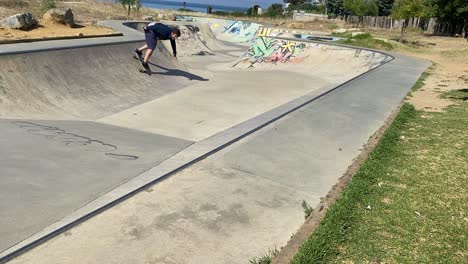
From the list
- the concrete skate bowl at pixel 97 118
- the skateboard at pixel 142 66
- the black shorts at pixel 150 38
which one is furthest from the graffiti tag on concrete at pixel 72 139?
the skateboard at pixel 142 66

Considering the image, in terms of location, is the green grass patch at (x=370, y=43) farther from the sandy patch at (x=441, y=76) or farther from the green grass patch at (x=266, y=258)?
the green grass patch at (x=266, y=258)

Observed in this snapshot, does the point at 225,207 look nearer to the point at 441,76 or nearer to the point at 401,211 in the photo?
the point at 401,211

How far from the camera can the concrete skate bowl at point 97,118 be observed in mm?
4262

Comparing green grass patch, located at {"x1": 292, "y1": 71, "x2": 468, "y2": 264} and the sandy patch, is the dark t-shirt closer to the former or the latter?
the sandy patch

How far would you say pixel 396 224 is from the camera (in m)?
4.26

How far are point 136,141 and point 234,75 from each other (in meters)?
12.5

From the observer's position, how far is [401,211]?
15.0 ft

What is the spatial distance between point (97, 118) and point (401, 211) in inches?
291

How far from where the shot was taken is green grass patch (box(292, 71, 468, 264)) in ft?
12.2

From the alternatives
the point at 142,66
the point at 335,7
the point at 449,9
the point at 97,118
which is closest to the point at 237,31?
the point at 449,9

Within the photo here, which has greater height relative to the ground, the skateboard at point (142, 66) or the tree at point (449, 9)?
the tree at point (449, 9)

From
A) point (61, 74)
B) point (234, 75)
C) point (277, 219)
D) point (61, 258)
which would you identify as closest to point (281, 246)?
point (277, 219)

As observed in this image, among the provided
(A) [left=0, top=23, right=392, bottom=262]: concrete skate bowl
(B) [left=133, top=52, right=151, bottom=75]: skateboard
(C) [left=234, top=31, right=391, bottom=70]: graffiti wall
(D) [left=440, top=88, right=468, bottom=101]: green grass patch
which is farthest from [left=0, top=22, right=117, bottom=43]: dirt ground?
(D) [left=440, top=88, right=468, bottom=101]: green grass patch

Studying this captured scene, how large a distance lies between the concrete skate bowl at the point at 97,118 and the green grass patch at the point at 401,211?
2.29 metres
